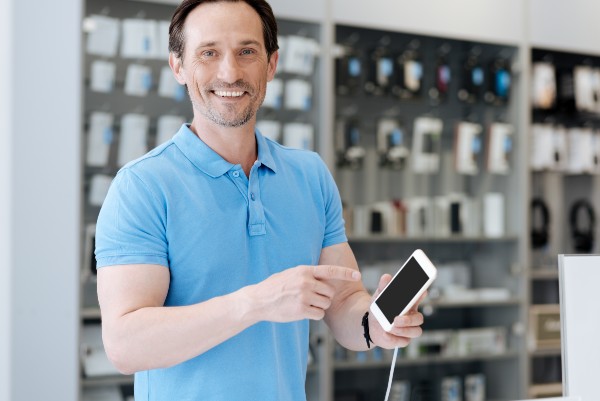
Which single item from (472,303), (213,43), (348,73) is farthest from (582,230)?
(213,43)

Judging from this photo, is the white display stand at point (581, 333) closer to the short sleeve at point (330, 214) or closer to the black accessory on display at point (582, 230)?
the short sleeve at point (330, 214)

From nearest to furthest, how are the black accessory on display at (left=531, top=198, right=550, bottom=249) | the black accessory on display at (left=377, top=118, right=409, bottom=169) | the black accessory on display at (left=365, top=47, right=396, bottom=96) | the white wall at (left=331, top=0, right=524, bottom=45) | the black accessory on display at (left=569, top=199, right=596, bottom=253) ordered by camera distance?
the white wall at (left=331, top=0, right=524, bottom=45), the black accessory on display at (left=365, top=47, right=396, bottom=96), the black accessory on display at (left=377, top=118, right=409, bottom=169), the black accessory on display at (left=531, top=198, right=550, bottom=249), the black accessory on display at (left=569, top=199, right=596, bottom=253)

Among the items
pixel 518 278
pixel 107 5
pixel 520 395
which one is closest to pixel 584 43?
pixel 518 278

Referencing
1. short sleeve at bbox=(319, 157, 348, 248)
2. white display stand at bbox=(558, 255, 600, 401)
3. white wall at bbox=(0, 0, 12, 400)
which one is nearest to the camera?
white display stand at bbox=(558, 255, 600, 401)

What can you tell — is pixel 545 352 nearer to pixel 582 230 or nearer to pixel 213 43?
pixel 582 230

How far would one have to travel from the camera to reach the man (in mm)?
1410

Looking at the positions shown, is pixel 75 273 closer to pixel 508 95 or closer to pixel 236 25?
pixel 236 25

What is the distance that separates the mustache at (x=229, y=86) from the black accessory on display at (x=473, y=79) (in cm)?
331

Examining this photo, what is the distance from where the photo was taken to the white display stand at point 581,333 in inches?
56.9

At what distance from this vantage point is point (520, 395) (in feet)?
15.3

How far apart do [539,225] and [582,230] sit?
42 centimetres

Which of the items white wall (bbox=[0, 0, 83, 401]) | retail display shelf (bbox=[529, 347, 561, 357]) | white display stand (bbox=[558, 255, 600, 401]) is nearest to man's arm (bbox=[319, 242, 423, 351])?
white display stand (bbox=[558, 255, 600, 401])

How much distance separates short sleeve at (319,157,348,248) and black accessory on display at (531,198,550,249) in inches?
130

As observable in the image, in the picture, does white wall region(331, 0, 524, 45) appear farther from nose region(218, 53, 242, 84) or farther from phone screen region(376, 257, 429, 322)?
phone screen region(376, 257, 429, 322)
